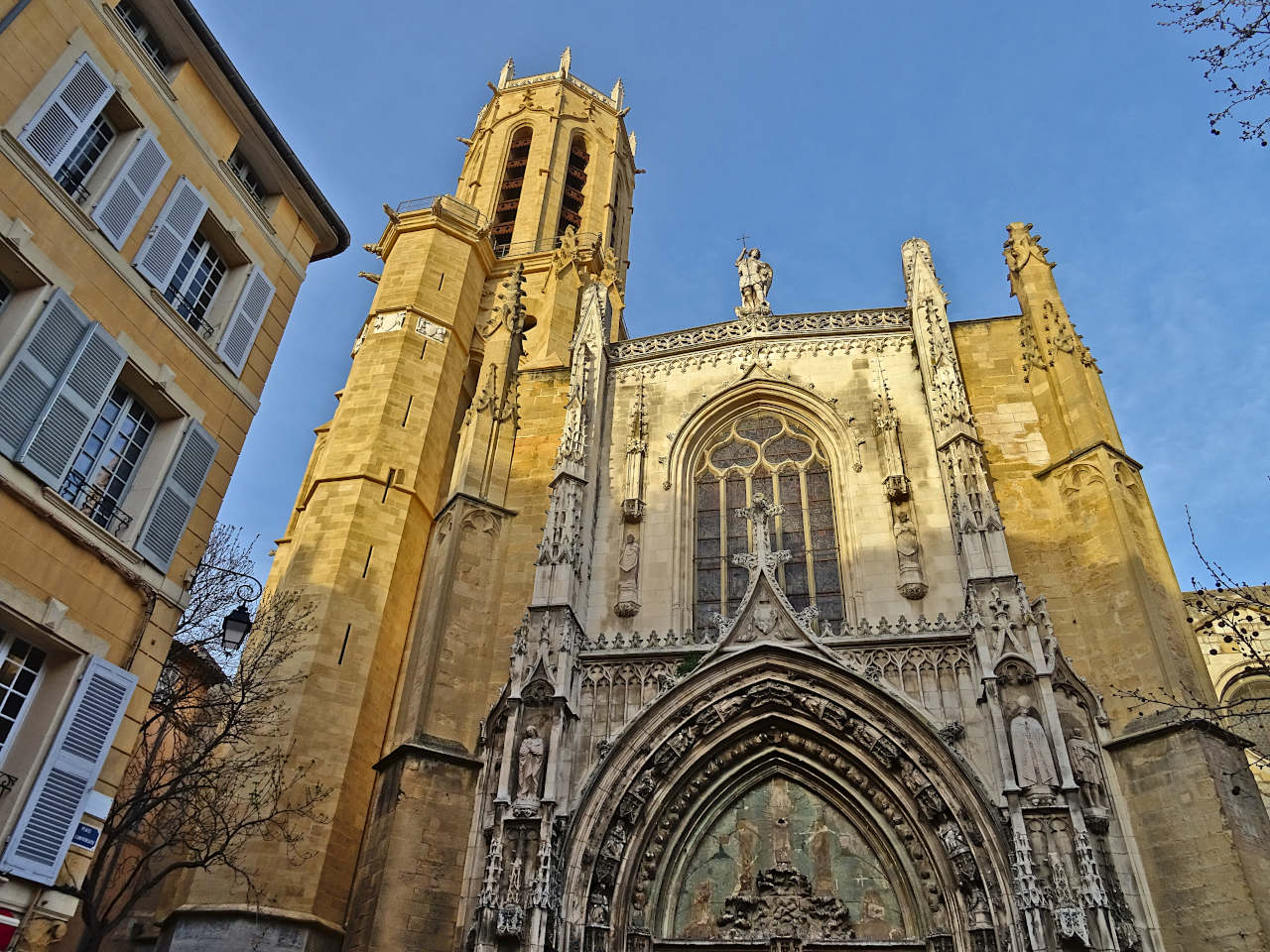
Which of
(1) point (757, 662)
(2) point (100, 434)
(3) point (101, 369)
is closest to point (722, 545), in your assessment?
(1) point (757, 662)

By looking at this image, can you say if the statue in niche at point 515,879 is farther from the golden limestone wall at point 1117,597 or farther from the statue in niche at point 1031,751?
the golden limestone wall at point 1117,597

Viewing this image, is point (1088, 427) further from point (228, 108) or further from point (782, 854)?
point (228, 108)

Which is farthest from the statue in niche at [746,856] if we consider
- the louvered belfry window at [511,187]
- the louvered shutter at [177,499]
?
the louvered belfry window at [511,187]

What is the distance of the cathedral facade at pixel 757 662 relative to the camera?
1102 centimetres

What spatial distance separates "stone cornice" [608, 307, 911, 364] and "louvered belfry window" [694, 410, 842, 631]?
1.69 m

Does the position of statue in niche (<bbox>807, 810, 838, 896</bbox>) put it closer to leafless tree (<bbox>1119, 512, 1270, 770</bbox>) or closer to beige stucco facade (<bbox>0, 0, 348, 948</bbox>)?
leafless tree (<bbox>1119, 512, 1270, 770</bbox>)

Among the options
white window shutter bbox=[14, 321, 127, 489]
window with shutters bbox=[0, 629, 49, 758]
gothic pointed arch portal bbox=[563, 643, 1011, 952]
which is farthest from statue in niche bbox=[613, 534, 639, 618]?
window with shutters bbox=[0, 629, 49, 758]

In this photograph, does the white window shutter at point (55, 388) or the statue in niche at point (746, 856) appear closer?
the white window shutter at point (55, 388)

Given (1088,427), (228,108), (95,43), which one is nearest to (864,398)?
(1088,427)

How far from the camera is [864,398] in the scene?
52.8ft

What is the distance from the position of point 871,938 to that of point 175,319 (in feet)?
33.8

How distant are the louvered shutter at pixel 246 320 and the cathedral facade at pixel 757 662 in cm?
471

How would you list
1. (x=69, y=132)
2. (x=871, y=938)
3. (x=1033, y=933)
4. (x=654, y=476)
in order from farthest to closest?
(x=654, y=476), (x=871, y=938), (x=1033, y=933), (x=69, y=132)

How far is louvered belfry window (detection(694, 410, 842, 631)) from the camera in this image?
14570 millimetres
